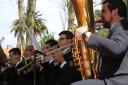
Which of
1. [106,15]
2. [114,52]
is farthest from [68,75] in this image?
[114,52]

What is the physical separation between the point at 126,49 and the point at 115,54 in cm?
15

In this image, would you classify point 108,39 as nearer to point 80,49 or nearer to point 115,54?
point 115,54

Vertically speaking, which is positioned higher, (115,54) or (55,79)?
(115,54)

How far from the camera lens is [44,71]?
8.09 meters

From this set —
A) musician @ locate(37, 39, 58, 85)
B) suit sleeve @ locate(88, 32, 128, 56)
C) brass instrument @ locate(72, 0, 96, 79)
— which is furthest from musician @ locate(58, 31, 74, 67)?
suit sleeve @ locate(88, 32, 128, 56)

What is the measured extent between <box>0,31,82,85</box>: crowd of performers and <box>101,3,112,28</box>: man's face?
1741mm

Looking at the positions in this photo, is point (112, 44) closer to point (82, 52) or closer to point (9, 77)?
point (82, 52)

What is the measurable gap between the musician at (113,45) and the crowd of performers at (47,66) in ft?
6.05

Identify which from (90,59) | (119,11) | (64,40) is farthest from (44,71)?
(119,11)

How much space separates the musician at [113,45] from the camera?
4254mm

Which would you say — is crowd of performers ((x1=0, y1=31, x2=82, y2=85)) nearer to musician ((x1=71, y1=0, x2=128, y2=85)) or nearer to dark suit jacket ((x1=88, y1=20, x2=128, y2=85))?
musician ((x1=71, y1=0, x2=128, y2=85))

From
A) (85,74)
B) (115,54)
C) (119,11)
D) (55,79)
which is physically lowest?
(55,79)

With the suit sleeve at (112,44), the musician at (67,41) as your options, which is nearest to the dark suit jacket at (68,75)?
the musician at (67,41)

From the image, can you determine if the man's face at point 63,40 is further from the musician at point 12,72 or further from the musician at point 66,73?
the musician at point 12,72
